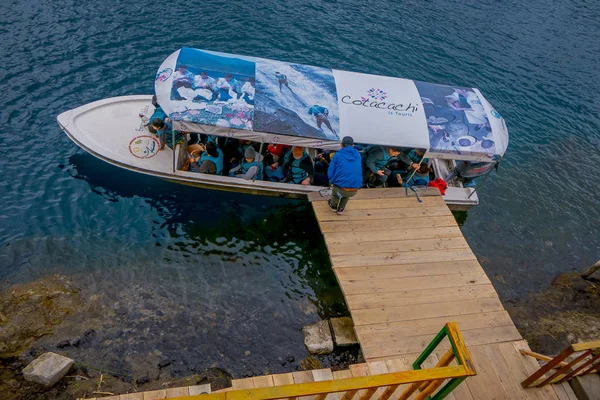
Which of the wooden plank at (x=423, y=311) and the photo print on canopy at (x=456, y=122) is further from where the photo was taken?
the photo print on canopy at (x=456, y=122)

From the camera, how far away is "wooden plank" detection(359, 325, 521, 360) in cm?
890

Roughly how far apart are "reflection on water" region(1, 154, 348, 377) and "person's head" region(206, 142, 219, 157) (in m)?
2.03

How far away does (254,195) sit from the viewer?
14.4m

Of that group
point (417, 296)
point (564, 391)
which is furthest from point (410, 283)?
point (564, 391)

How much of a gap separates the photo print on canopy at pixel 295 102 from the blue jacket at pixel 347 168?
43.3 inches

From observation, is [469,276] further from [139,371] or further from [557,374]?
[139,371]

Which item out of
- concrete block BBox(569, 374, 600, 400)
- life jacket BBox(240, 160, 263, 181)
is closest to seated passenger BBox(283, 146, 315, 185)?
life jacket BBox(240, 160, 263, 181)

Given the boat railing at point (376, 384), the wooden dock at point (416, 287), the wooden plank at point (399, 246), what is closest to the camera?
the boat railing at point (376, 384)

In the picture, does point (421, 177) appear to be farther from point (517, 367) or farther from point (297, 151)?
point (517, 367)

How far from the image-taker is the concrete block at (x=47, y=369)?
29.5 ft

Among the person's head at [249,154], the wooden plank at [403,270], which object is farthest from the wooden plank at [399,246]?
the person's head at [249,154]

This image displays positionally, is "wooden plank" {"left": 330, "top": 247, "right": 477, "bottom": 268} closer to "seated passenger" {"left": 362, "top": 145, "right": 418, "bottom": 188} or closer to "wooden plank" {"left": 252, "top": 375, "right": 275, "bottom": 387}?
"seated passenger" {"left": 362, "top": 145, "right": 418, "bottom": 188}

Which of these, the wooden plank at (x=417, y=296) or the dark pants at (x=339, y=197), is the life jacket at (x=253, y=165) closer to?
the dark pants at (x=339, y=197)

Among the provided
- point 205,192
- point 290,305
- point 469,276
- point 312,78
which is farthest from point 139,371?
point 312,78
